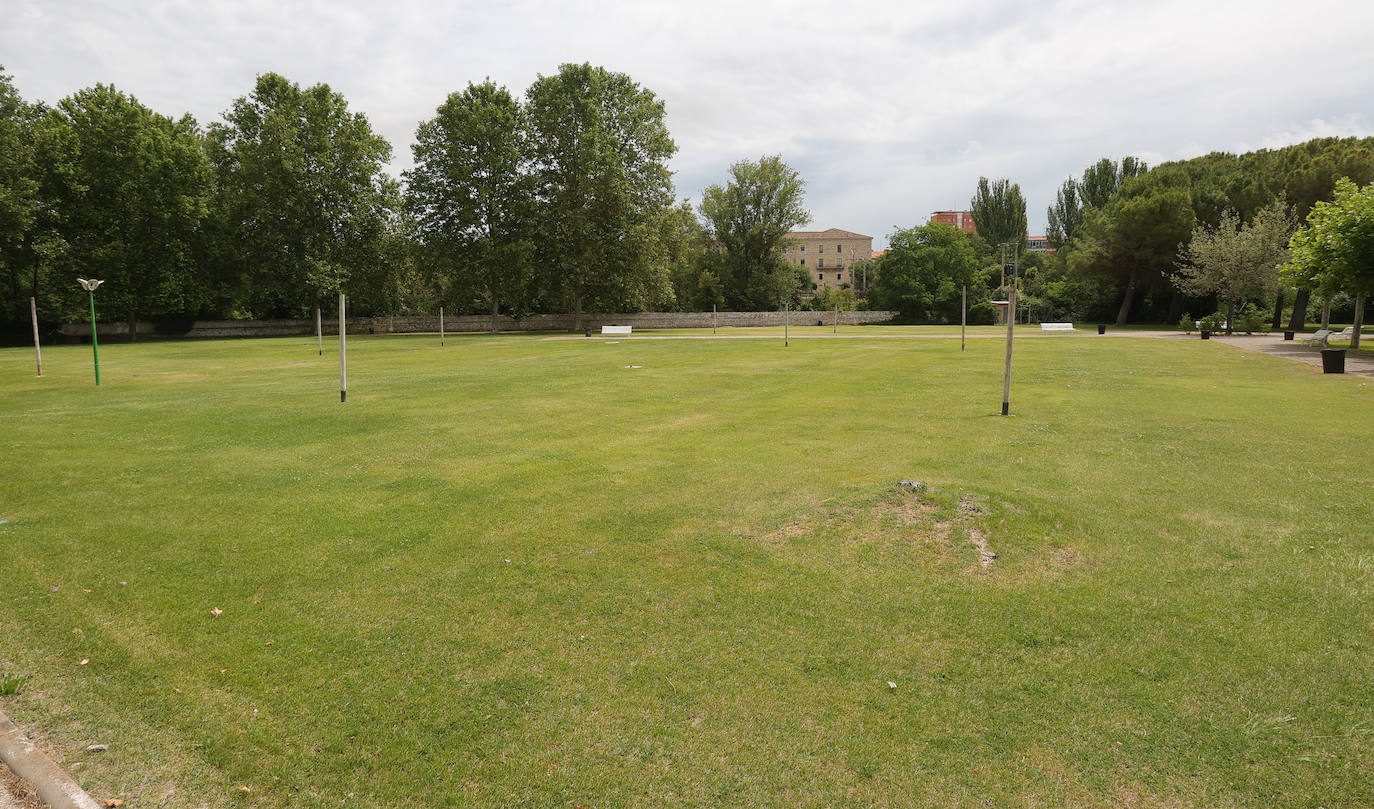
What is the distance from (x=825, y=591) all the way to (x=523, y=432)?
339 inches

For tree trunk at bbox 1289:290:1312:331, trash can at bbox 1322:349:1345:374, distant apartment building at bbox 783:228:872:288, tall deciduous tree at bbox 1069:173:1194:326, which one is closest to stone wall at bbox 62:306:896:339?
tall deciduous tree at bbox 1069:173:1194:326

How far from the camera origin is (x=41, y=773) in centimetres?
383

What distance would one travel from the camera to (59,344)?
2080 inches

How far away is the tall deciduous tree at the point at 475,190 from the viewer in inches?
2354

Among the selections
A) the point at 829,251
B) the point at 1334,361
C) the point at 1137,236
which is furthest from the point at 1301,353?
the point at 829,251

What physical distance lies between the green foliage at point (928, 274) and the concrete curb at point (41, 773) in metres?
81.7

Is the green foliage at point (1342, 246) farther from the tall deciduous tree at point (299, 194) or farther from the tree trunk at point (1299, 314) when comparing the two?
the tall deciduous tree at point (299, 194)

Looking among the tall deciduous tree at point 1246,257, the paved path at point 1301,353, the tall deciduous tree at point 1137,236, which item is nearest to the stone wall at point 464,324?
the tall deciduous tree at point 1137,236

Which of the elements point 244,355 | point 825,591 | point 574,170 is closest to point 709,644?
point 825,591

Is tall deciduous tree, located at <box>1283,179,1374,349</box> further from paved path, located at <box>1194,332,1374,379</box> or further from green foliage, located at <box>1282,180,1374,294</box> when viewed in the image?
paved path, located at <box>1194,332,1374,379</box>

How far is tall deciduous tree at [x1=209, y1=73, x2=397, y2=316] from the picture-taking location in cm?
5741

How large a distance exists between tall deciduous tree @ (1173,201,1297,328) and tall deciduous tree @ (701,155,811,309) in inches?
1691

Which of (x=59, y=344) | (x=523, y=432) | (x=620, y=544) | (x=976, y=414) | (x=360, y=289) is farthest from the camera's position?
(x=360, y=289)

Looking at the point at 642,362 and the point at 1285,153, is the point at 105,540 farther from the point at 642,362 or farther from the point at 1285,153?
the point at 1285,153
